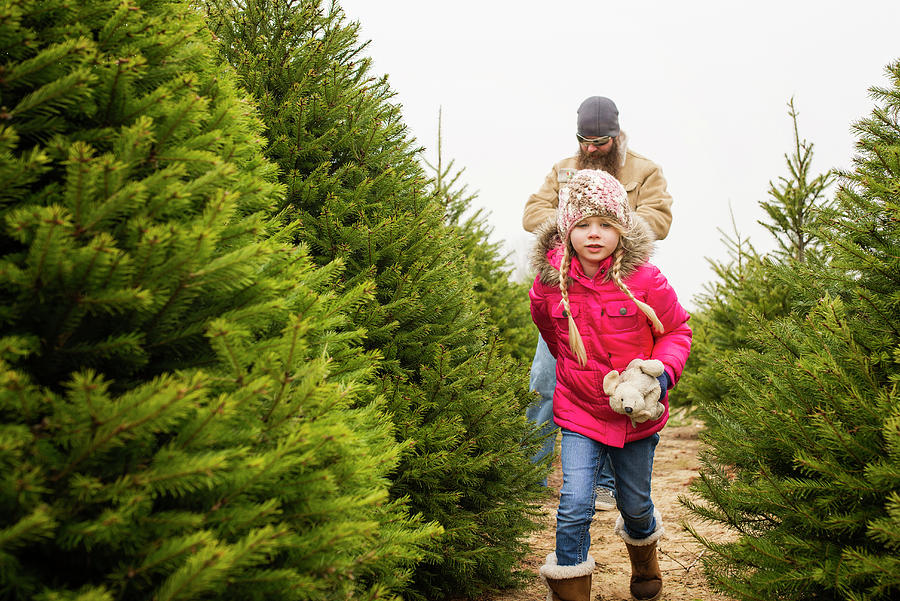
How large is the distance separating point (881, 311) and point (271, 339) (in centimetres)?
213

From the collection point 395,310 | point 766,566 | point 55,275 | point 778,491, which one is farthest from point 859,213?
point 55,275

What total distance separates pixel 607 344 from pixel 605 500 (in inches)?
99.0

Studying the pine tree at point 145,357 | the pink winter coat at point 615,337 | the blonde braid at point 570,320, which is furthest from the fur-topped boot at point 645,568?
the pine tree at point 145,357

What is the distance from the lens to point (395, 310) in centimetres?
300

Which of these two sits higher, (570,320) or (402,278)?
(402,278)

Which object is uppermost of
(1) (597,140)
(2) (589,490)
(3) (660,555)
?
(1) (597,140)

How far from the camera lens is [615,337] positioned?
3379 mm

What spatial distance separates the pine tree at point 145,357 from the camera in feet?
4.35

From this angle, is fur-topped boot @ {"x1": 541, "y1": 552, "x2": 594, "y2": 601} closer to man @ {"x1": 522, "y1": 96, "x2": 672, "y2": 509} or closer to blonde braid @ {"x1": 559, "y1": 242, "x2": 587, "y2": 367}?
blonde braid @ {"x1": 559, "y1": 242, "x2": 587, "y2": 367}

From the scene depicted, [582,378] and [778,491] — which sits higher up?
[582,378]

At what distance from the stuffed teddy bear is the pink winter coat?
0.43ft

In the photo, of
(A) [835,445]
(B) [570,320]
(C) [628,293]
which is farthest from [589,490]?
(A) [835,445]

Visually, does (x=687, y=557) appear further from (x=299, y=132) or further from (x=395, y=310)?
(x=299, y=132)

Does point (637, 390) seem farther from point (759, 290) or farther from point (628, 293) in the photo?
point (759, 290)
